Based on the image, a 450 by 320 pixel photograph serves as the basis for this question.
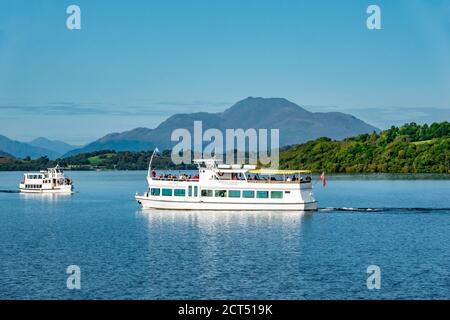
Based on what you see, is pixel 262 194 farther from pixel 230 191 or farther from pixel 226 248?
pixel 226 248

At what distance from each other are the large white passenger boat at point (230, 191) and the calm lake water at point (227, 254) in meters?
1.96

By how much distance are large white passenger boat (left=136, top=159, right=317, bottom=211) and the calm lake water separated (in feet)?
6.45

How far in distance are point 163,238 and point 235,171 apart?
2521cm

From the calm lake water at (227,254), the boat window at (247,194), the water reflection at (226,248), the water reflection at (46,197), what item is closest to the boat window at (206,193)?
the water reflection at (226,248)

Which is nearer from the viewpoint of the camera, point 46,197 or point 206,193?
point 206,193

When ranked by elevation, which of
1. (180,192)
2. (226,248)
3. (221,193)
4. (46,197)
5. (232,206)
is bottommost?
(226,248)

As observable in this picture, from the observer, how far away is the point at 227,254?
6531 centimetres

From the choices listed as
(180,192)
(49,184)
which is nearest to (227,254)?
(180,192)

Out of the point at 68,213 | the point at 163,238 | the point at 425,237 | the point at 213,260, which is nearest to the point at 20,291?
the point at 213,260

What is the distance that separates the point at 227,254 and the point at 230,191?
3420 centimetres

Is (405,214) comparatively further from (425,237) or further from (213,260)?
(213,260)

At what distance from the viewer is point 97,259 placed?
63750mm

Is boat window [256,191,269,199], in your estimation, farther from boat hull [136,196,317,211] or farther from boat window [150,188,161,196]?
boat window [150,188,161,196]
